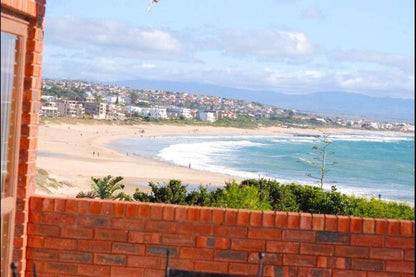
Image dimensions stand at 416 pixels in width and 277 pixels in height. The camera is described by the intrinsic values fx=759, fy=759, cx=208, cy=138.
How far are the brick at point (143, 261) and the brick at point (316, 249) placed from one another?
2.67ft

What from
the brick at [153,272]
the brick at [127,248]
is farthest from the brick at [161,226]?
the brick at [153,272]

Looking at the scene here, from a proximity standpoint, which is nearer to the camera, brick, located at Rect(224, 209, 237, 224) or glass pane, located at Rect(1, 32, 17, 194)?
glass pane, located at Rect(1, 32, 17, 194)

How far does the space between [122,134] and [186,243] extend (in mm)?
71454

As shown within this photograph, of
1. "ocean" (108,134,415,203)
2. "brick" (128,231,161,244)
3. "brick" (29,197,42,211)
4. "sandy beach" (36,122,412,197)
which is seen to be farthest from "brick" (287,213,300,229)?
"ocean" (108,134,415,203)

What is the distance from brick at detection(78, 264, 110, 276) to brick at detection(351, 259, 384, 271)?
1.37 metres

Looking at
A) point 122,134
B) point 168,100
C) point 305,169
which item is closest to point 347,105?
point 168,100

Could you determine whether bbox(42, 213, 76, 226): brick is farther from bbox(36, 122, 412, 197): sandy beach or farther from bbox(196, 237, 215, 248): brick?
bbox(36, 122, 412, 197): sandy beach

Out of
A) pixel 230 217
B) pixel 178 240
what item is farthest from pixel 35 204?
pixel 230 217

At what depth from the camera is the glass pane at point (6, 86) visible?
3.84m

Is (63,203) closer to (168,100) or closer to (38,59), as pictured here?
(38,59)

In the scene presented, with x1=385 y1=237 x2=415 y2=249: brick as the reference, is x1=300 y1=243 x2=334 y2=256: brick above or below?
below

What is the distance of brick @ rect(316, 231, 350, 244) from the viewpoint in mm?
A: 4184

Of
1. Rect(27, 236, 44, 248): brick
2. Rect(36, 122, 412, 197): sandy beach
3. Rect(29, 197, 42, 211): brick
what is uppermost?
Rect(29, 197, 42, 211): brick

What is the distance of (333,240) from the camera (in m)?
4.19
